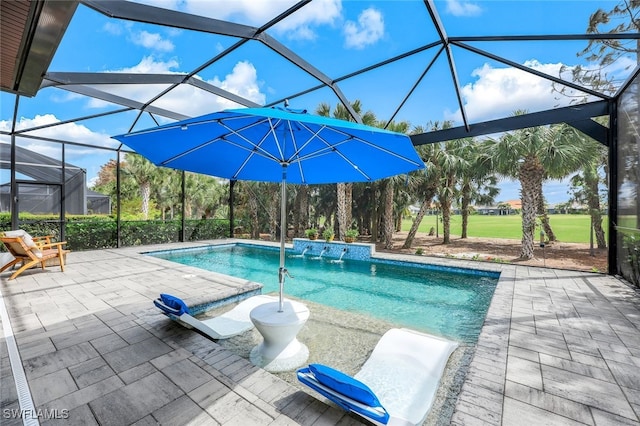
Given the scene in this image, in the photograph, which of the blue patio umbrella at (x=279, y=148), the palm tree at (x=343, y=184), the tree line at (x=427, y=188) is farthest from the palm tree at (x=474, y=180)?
the blue patio umbrella at (x=279, y=148)

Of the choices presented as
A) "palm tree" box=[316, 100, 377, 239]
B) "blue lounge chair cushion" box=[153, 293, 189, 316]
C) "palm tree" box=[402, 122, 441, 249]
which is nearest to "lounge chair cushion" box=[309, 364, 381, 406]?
"blue lounge chair cushion" box=[153, 293, 189, 316]

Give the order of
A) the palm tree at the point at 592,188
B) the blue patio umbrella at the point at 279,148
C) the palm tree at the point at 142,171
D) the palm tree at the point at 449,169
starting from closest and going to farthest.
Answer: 1. the blue patio umbrella at the point at 279,148
2. the palm tree at the point at 592,188
3. the palm tree at the point at 449,169
4. the palm tree at the point at 142,171

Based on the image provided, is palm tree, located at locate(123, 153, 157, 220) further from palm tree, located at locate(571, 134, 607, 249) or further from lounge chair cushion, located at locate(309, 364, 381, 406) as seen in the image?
palm tree, located at locate(571, 134, 607, 249)

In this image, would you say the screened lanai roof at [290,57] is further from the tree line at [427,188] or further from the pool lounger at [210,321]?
the pool lounger at [210,321]

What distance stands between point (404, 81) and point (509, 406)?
21.9 ft

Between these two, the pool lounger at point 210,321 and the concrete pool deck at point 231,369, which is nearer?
the concrete pool deck at point 231,369

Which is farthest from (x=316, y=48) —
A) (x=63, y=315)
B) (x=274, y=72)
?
(x=63, y=315)

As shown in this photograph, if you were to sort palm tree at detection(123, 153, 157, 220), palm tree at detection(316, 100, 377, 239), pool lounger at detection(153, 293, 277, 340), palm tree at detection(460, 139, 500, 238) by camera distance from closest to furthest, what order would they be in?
pool lounger at detection(153, 293, 277, 340)
palm tree at detection(460, 139, 500, 238)
palm tree at detection(316, 100, 377, 239)
palm tree at detection(123, 153, 157, 220)

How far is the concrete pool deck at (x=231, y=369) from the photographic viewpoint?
205 centimetres

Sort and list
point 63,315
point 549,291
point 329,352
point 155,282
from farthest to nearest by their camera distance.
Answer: point 155,282, point 549,291, point 63,315, point 329,352

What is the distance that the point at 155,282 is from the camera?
227 inches

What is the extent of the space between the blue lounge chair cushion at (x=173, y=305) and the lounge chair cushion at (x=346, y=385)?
2038mm

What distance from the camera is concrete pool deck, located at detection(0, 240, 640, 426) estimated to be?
6.72ft

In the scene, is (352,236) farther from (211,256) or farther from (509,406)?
(509,406)
